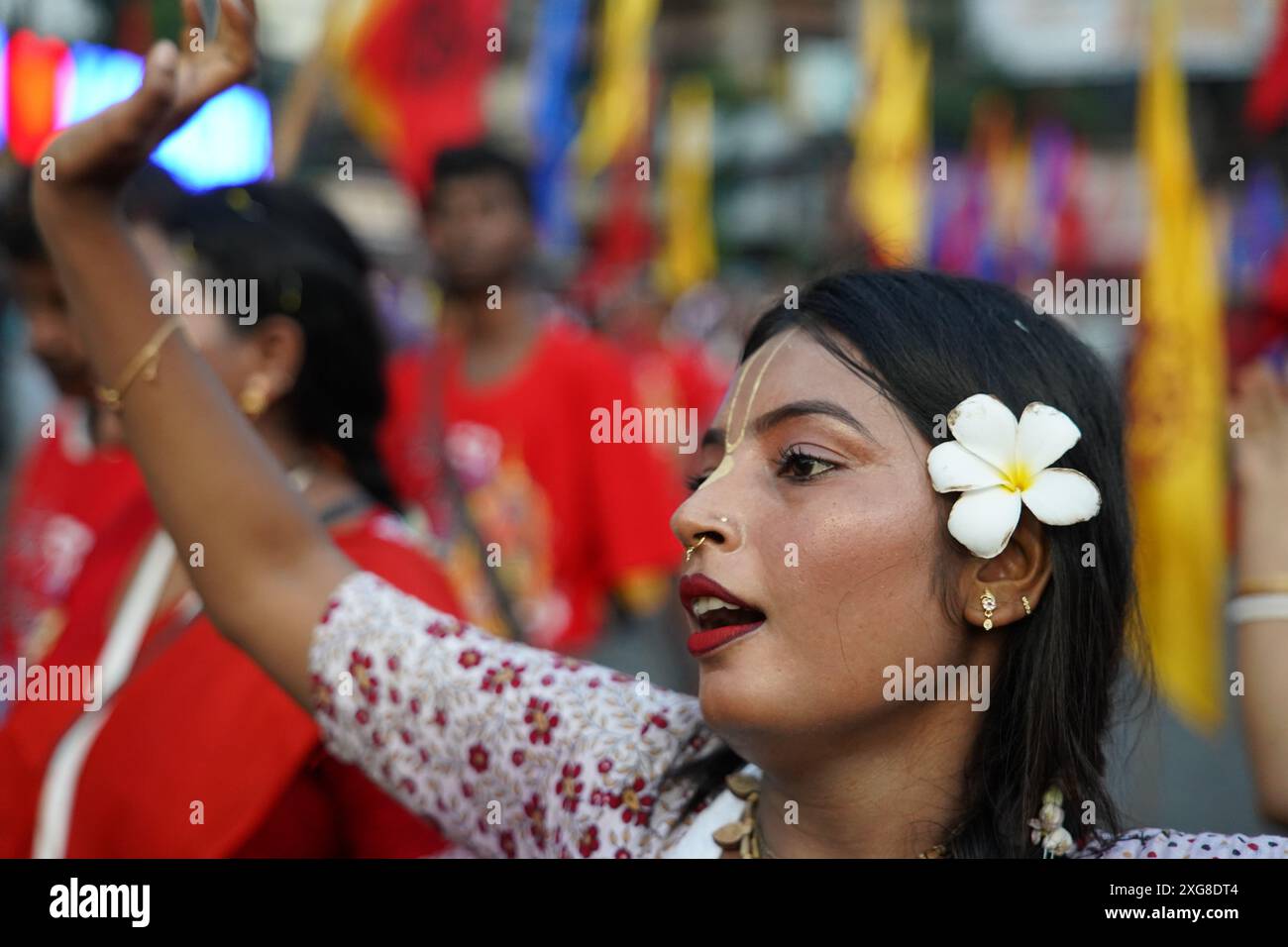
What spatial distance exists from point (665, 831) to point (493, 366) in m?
3.38

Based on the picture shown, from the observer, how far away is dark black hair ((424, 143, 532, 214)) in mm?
5332

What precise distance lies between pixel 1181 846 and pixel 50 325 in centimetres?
262

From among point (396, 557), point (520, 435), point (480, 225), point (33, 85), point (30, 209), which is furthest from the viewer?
point (33, 85)

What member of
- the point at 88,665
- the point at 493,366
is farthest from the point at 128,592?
the point at 493,366

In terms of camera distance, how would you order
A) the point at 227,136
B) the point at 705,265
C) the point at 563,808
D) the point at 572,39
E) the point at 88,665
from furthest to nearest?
the point at 705,265
the point at 572,39
the point at 227,136
the point at 88,665
the point at 563,808

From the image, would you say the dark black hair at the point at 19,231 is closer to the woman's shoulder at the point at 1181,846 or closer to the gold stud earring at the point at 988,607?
the gold stud earring at the point at 988,607

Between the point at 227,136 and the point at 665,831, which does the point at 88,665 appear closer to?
the point at 665,831

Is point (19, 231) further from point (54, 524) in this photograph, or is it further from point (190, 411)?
point (190, 411)

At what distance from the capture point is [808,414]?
1715 mm

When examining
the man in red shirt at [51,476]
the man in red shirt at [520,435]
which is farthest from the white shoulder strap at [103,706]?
the man in red shirt at [520,435]

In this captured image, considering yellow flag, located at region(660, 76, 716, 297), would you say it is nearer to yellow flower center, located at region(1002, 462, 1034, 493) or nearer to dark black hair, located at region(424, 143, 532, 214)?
dark black hair, located at region(424, 143, 532, 214)

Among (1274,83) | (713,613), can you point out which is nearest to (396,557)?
(713,613)

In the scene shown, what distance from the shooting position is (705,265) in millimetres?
14117

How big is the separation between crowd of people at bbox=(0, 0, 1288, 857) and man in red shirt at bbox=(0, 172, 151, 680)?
910 mm
